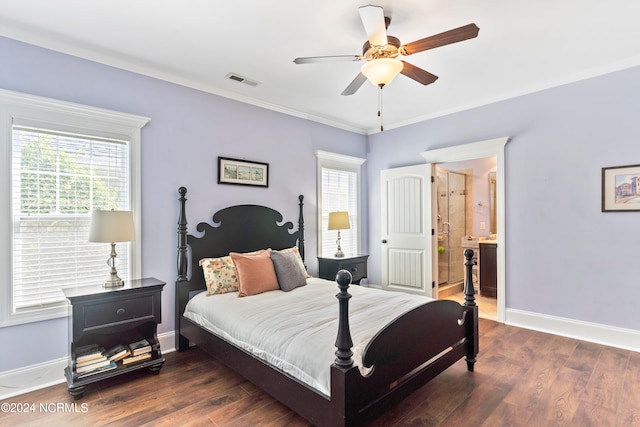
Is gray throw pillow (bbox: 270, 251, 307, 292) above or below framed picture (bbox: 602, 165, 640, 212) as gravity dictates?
below

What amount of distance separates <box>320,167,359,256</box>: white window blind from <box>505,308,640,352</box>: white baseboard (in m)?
2.31

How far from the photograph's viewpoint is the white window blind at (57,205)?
257 centimetres

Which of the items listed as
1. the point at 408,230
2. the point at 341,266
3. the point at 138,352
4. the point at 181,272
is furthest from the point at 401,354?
the point at 408,230

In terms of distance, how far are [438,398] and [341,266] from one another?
7.20 feet

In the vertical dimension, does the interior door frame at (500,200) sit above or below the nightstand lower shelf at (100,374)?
above

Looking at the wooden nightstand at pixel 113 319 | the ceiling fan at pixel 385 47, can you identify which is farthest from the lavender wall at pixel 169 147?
the ceiling fan at pixel 385 47

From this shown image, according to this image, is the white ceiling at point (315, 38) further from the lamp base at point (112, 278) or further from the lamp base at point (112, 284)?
the lamp base at point (112, 284)

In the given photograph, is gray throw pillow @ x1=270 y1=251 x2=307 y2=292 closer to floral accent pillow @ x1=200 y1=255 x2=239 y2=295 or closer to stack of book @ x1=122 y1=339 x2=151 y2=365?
A: floral accent pillow @ x1=200 y1=255 x2=239 y2=295

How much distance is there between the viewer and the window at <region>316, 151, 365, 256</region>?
4.81 meters

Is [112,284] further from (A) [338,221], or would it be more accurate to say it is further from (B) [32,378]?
(A) [338,221]

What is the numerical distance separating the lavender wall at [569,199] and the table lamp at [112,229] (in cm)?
398

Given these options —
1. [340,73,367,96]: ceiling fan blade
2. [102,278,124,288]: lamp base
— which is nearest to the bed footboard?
[340,73,367,96]: ceiling fan blade

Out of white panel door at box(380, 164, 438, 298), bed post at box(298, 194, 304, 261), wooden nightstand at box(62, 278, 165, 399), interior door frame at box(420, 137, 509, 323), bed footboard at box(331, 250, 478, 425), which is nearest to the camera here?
bed footboard at box(331, 250, 478, 425)

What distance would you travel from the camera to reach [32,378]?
2.57 m
